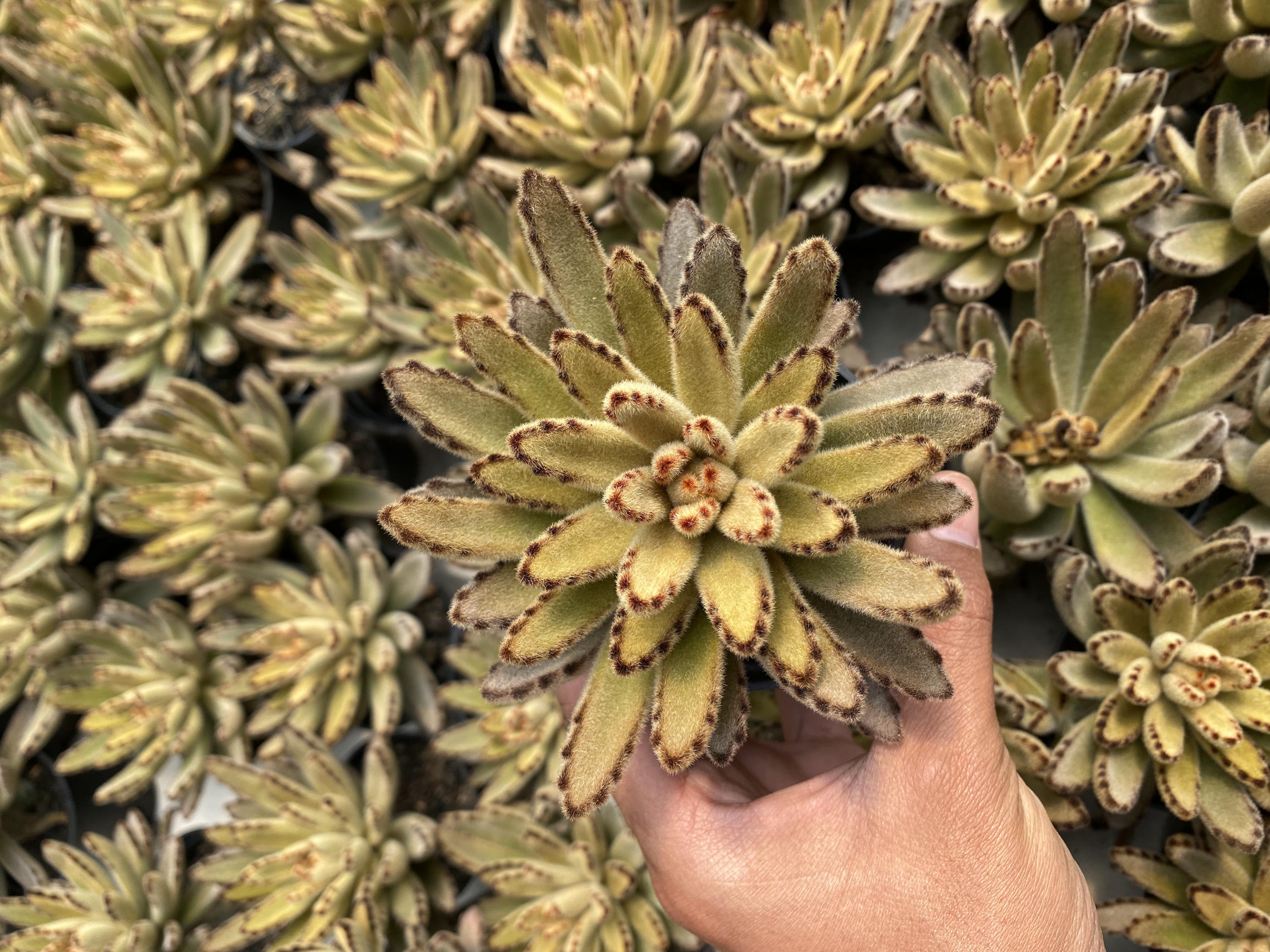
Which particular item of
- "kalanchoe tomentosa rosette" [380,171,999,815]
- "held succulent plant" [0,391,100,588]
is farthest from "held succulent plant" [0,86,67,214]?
"kalanchoe tomentosa rosette" [380,171,999,815]

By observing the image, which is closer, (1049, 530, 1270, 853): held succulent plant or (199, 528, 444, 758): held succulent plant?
(1049, 530, 1270, 853): held succulent plant

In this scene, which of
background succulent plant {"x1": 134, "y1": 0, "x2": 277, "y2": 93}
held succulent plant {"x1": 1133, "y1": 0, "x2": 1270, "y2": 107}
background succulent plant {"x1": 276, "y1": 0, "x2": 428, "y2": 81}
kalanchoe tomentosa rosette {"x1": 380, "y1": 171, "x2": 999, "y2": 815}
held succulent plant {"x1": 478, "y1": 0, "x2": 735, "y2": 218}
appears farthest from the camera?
background succulent plant {"x1": 134, "y1": 0, "x2": 277, "y2": 93}

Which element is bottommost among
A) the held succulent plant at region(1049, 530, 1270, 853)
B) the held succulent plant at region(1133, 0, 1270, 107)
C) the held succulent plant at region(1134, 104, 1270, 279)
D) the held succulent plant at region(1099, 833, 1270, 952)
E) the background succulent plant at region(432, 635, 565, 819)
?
the background succulent plant at region(432, 635, 565, 819)

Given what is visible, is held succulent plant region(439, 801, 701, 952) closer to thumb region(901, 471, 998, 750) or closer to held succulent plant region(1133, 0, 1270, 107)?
thumb region(901, 471, 998, 750)

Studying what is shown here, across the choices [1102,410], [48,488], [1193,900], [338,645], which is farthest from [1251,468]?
[48,488]

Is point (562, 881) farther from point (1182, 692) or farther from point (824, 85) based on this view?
point (824, 85)

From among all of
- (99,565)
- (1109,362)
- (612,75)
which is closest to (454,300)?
(612,75)

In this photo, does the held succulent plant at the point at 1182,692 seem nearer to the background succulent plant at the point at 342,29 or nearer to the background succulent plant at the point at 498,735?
the background succulent plant at the point at 498,735
